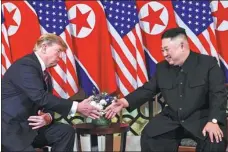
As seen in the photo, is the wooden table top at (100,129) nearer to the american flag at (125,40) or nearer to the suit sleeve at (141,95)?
the suit sleeve at (141,95)

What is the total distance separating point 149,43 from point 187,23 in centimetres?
42

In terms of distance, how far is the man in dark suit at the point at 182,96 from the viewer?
270 cm

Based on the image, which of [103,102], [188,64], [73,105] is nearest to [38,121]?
[73,105]

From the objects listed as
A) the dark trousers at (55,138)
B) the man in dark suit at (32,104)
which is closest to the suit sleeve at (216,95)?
the man in dark suit at (32,104)

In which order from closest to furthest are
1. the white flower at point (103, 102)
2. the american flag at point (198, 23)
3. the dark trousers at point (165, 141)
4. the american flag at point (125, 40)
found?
the dark trousers at point (165, 141) → the white flower at point (103, 102) → the american flag at point (198, 23) → the american flag at point (125, 40)

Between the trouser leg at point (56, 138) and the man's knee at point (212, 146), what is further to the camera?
the trouser leg at point (56, 138)

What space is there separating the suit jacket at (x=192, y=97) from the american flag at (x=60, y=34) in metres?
1.20

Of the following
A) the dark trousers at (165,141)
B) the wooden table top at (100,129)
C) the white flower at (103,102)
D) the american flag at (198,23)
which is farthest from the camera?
the american flag at (198,23)

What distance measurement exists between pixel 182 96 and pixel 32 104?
1057mm

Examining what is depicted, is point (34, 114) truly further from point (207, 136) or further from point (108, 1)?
point (108, 1)

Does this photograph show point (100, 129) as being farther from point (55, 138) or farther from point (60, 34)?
point (60, 34)

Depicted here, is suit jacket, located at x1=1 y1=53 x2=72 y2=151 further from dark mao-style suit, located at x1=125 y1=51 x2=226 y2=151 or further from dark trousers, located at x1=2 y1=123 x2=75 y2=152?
dark mao-style suit, located at x1=125 y1=51 x2=226 y2=151

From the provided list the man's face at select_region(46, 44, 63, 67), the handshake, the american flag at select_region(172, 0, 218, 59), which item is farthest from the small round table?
the american flag at select_region(172, 0, 218, 59)

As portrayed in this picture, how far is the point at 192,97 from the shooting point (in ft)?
9.14
